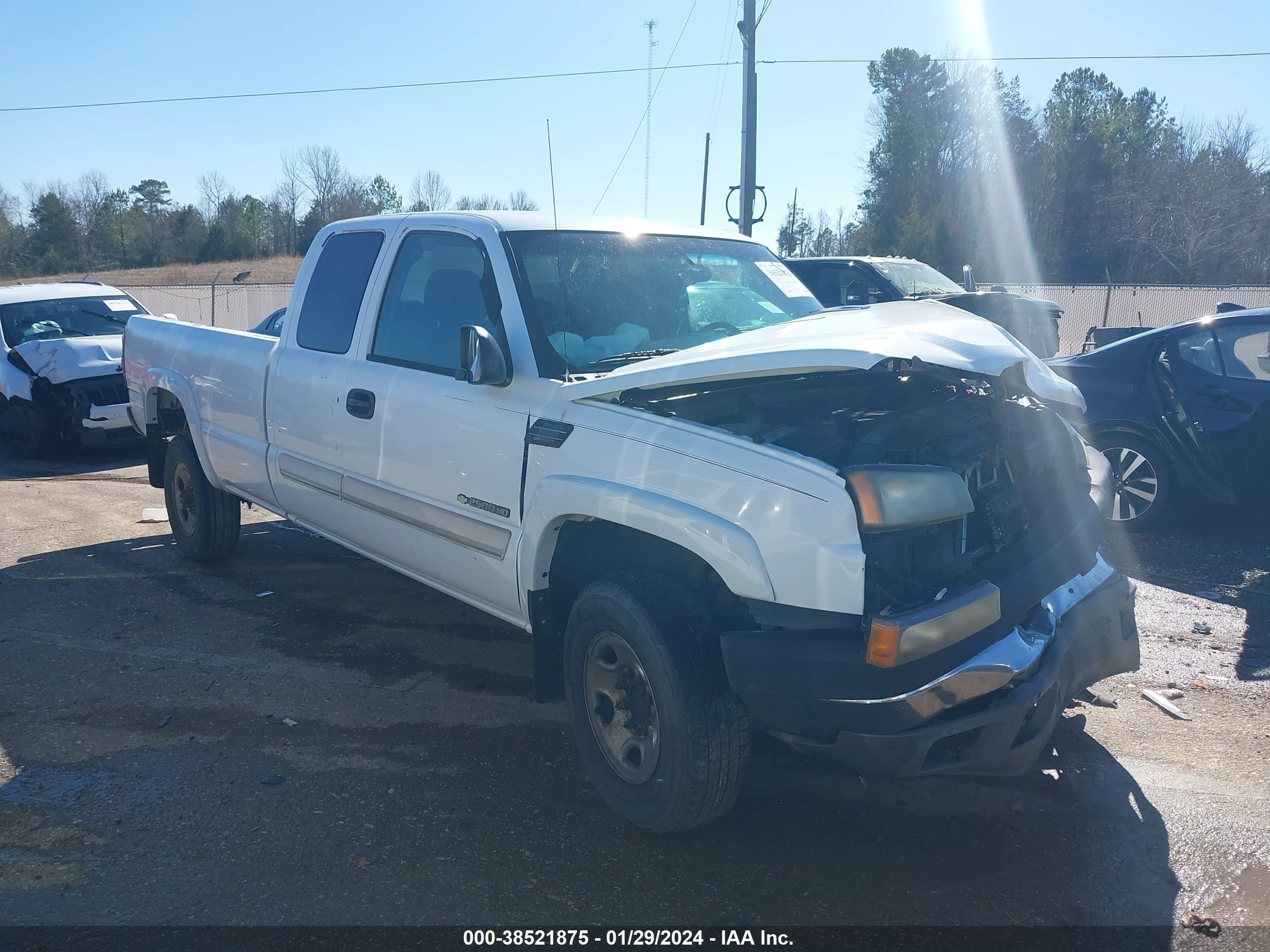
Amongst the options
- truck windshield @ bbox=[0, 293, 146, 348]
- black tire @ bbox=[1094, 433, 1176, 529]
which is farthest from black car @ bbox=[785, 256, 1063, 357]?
truck windshield @ bbox=[0, 293, 146, 348]

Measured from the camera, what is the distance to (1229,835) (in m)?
3.36

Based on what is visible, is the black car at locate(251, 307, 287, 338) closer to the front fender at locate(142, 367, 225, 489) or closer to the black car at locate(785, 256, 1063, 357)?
the front fender at locate(142, 367, 225, 489)

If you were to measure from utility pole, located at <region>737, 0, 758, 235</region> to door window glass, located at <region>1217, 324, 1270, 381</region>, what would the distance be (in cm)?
1003

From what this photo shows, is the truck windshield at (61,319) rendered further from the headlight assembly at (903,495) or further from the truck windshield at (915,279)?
the headlight assembly at (903,495)

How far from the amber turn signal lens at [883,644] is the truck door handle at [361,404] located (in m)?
2.67

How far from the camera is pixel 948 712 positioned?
284 cm

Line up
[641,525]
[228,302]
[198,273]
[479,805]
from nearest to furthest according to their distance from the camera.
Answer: [641,525] < [479,805] < [228,302] < [198,273]

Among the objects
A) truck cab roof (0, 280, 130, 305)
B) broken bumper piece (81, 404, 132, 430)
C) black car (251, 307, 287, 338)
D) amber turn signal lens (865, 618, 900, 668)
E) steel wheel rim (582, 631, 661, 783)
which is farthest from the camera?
truck cab roof (0, 280, 130, 305)

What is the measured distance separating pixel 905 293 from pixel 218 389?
8080mm

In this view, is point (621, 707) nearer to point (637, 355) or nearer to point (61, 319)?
point (637, 355)

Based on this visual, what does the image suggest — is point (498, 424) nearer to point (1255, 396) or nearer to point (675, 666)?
point (675, 666)

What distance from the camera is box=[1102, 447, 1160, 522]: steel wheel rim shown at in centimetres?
697

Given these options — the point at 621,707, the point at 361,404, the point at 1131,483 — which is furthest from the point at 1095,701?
the point at 361,404

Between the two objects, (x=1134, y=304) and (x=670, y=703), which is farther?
(x=1134, y=304)
